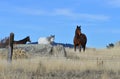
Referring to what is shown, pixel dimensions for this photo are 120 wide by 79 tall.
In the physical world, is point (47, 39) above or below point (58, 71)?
above

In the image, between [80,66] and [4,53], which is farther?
[4,53]

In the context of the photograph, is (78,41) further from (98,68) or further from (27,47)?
(98,68)

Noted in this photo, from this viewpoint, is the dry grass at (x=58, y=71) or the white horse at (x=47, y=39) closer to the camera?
the dry grass at (x=58, y=71)

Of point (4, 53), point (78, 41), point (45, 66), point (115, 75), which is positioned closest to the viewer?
point (115, 75)

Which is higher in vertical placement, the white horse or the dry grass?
the white horse

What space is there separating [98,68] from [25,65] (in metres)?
3.02

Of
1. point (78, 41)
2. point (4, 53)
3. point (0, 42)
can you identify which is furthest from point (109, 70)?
point (0, 42)

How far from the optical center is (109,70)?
17.8 m

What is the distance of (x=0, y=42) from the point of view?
42.1 meters

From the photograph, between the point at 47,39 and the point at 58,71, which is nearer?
the point at 58,71

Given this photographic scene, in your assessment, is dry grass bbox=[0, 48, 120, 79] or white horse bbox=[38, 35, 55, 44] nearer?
dry grass bbox=[0, 48, 120, 79]

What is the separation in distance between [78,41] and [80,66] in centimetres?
2166

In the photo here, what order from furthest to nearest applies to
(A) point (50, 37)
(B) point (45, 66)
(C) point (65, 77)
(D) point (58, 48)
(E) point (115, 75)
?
1. (A) point (50, 37)
2. (D) point (58, 48)
3. (B) point (45, 66)
4. (E) point (115, 75)
5. (C) point (65, 77)

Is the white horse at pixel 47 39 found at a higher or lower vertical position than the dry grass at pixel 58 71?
higher
